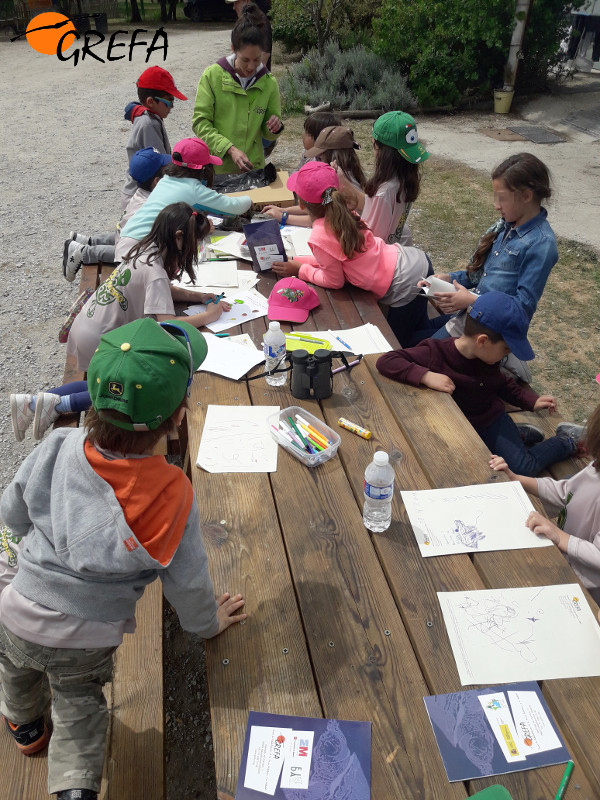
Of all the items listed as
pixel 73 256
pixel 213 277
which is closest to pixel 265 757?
pixel 213 277

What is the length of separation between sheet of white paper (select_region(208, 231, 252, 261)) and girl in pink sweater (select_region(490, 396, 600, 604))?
7.34ft

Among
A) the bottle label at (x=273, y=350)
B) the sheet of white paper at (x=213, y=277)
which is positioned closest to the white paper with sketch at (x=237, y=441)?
the bottle label at (x=273, y=350)

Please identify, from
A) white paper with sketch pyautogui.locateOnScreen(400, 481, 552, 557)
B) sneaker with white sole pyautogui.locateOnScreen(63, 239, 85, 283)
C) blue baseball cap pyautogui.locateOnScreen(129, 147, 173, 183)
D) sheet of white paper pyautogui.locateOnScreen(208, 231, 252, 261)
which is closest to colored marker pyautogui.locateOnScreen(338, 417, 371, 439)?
white paper with sketch pyautogui.locateOnScreen(400, 481, 552, 557)

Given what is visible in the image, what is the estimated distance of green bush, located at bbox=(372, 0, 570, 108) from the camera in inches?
376

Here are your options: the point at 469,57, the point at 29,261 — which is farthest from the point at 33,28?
the point at 29,261

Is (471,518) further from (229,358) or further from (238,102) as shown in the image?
(238,102)

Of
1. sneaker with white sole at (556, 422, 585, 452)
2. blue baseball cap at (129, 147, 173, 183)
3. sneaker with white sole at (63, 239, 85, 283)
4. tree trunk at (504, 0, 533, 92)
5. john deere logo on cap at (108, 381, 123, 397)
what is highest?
tree trunk at (504, 0, 533, 92)

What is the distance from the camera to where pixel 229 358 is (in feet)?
9.27

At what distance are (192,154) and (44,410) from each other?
1762mm

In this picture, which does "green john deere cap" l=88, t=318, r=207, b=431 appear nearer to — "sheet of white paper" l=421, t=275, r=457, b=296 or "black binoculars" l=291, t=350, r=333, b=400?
"black binoculars" l=291, t=350, r=333, b=400

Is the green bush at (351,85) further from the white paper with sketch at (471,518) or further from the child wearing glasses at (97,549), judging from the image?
the child wearing glasses at (97,549)

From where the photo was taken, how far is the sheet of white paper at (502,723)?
55.7 inches

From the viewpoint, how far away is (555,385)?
4.25 metres

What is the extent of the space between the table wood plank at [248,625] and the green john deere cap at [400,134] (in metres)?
2.36
